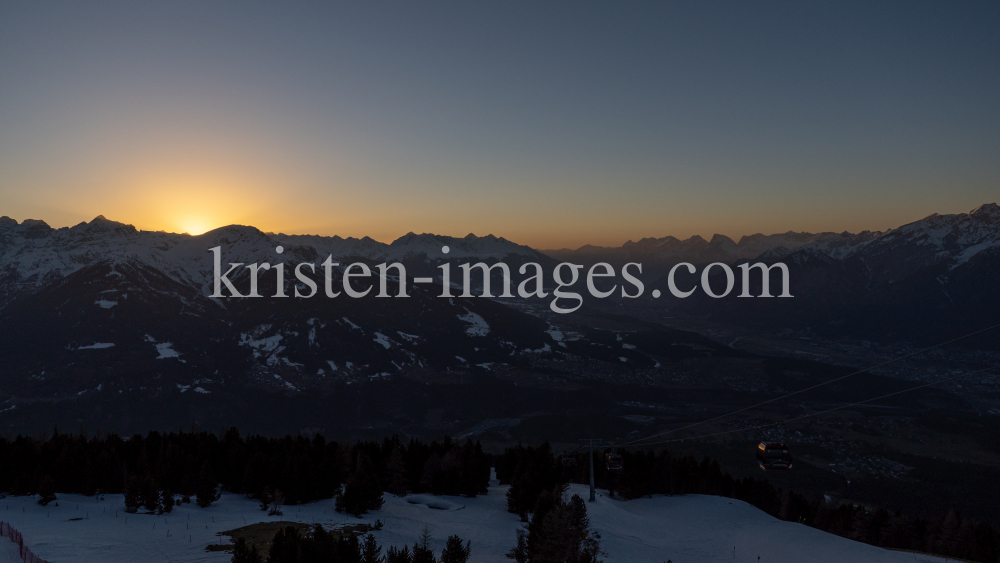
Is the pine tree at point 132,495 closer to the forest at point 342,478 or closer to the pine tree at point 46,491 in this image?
the forest at point 342,478

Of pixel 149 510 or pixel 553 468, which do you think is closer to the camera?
pixel 149 510

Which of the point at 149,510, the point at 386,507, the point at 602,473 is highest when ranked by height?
the point at 149,510

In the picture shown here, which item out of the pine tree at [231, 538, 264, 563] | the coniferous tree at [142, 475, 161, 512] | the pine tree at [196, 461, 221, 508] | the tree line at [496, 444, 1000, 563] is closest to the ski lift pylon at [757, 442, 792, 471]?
the tree line at [496, 444, 1000, 563]

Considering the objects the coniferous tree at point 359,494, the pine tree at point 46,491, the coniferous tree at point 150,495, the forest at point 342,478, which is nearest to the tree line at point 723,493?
the forest at point 342,478

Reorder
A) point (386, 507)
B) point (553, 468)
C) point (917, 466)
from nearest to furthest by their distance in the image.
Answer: point (386, 507)
point (553, 468)
point (917, 466)

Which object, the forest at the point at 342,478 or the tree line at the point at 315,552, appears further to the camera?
the forest at the point at 342,478

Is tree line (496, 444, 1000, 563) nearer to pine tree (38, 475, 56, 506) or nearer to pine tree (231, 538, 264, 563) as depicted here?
pine tree (231, 538, 264, 563)

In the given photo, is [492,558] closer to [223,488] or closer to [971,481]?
[223,488]

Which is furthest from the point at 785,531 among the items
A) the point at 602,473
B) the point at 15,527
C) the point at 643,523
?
the point at 15,527

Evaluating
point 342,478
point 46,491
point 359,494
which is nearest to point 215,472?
point 342,478
